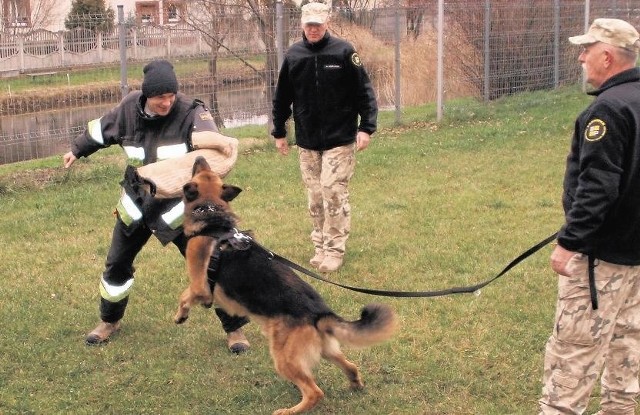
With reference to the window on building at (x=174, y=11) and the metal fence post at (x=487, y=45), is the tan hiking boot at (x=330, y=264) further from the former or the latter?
the metal fence post at (x=487, y=45)

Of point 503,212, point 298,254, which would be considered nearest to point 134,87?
point 298,254

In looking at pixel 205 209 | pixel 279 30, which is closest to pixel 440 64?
pixel 279 30

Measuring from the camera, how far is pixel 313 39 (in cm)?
641

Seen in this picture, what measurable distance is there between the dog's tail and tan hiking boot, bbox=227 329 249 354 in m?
1.17

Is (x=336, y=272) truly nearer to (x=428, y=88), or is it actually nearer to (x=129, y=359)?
(x=129, y=359)

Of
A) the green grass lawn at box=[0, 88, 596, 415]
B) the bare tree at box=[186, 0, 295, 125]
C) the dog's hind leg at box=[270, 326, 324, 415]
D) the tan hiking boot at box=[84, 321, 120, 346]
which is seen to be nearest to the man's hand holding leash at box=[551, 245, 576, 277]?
the green grass lawn at box=[0, 88, 596, 415]

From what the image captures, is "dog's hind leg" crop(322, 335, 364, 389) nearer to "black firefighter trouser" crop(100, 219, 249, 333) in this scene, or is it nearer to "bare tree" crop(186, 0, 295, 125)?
"black firefighter trouser" crop(100, 219, 249, 333)

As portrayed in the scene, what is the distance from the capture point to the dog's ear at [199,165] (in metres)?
4.56

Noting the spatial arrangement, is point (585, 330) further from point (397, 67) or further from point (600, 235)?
point (397, 67)

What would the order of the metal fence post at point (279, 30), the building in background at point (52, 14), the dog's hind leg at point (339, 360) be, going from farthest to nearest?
1. the metal fence post at point (279, 30)
2. the building in background at point (52, 14)
3. the dog's hind leg at point (339, 360)

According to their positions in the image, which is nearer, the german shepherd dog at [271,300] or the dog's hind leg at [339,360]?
the german shepherd dog at [271,300]

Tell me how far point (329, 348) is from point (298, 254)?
9.59 feet

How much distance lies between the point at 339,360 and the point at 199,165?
4.81 ft

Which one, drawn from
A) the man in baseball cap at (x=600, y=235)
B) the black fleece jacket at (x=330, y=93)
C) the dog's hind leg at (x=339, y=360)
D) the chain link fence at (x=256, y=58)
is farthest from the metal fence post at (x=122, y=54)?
the man in baseball cap at (x=600, y=235)
